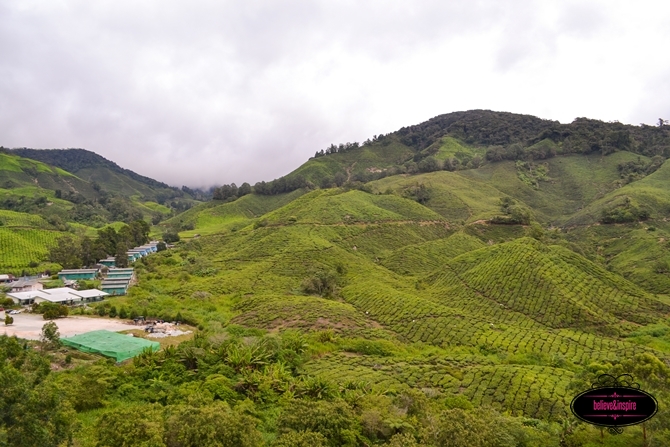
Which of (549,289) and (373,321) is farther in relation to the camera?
(549,289)

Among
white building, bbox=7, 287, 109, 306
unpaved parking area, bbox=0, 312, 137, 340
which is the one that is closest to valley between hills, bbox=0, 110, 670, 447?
unpaved parking area, bbox=0, 312, 137, 340

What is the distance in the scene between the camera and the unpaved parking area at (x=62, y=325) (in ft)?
99.1

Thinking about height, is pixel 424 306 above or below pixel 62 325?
above

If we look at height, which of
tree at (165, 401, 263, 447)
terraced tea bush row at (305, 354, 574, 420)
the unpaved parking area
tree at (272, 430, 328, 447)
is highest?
tree at (165, 401, 263, 447)

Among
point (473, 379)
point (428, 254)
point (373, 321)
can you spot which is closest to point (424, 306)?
point (373, 321)

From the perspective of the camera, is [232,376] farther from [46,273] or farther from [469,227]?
[469,227]

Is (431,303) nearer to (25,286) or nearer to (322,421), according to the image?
(322,421)

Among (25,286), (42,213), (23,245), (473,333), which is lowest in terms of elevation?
(473,333)

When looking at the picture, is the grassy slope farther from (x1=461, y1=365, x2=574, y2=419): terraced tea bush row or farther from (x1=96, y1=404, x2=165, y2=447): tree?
(x1=96, y1=404, x2=165, y2=447): tree

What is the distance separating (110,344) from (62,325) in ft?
31.0

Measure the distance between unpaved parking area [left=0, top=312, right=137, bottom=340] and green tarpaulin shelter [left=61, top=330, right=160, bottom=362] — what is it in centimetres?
329

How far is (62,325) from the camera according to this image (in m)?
33.0

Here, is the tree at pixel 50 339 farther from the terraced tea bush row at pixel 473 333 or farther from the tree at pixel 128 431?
the terraced tea bush row at pixel 473 333

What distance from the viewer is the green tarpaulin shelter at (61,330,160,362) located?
25812mm
